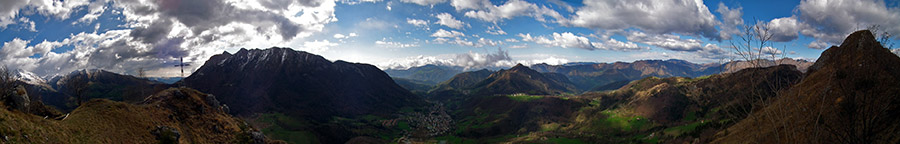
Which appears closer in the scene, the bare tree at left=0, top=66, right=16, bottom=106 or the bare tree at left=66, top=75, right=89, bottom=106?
the bare tree at left=0, top=66, right=16, bottom=106

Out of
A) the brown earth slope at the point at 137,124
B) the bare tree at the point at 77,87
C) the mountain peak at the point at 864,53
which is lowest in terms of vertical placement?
the brown earth slope at the point at 137,124

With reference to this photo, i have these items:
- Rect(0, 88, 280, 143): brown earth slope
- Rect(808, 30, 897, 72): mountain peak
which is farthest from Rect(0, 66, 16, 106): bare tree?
Rect(808, 30, 897, 72): mountain peak

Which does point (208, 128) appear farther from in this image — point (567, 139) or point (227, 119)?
point (567, 139)

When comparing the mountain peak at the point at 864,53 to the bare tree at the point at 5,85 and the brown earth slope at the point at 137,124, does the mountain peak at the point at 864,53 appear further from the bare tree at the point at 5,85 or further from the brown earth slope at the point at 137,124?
the bare tree at the point at 5,85

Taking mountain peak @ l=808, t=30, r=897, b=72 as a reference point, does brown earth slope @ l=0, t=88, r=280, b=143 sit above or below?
below

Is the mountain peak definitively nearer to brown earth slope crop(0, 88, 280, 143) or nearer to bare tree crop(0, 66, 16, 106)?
brown earth slope crop(0, 88, 280, 143)

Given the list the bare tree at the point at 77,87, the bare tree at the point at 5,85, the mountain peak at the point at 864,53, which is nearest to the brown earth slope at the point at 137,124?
the bare tree at the point at 5,85

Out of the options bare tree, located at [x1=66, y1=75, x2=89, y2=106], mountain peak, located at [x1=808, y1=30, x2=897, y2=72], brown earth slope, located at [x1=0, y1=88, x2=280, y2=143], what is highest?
mountain peak, located at [x1=808, y1=30, x2=897, y2=72]

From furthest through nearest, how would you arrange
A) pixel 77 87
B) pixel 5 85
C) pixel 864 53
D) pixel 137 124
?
pixel 77 87, pixel 5 85, pixel 137 124, pixel 864 53

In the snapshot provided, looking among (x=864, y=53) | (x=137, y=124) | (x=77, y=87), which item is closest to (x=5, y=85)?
(x=77, y=87)


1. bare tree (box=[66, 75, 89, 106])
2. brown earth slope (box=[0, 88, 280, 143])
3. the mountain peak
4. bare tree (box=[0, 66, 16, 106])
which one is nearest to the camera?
the mountain peak

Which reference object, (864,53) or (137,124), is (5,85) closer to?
(137,124)

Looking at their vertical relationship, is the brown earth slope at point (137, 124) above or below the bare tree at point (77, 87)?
below

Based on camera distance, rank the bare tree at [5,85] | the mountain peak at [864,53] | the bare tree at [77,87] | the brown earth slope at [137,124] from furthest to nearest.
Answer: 1. the bare tree at [77,87]
2. the bare tree at [5,85]
3. the brown earth slope at [137,124]
4. the mountain peak at [864,53]
